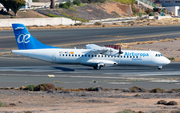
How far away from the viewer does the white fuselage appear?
42.9 meters

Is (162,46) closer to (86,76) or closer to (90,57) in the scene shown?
(90,57)

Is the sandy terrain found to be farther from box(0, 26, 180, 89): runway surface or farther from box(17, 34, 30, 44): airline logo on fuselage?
box(17, 34, 30, 44): airline logo on fuselage

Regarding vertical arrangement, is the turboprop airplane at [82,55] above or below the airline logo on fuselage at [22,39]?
below

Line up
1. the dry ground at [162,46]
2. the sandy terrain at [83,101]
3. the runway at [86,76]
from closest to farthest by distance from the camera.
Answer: the sandy terrain at [83,101], the runway at [86,76], the dry ground at [162,46]

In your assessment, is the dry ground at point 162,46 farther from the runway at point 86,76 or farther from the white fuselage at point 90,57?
the white fuselage at point 90,57

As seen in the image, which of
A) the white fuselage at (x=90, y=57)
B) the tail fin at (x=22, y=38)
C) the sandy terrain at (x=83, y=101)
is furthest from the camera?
the tail fin at (x=22, y=38)

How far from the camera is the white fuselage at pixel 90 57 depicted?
42906 mm

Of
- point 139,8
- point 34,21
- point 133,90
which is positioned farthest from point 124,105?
point 139,8

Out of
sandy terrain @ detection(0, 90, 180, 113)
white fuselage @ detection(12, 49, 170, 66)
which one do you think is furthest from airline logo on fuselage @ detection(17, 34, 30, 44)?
sandy terrain @ detection(0, 90, 180, 113)

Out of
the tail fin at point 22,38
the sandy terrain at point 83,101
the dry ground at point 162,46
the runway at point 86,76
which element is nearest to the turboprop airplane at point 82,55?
the tail fin at point 22,38

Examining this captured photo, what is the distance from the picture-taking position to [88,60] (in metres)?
44.0

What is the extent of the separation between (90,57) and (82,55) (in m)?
1.20

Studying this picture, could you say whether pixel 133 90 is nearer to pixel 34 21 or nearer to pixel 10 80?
pixel 10 80

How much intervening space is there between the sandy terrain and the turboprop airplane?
42.7 ft
